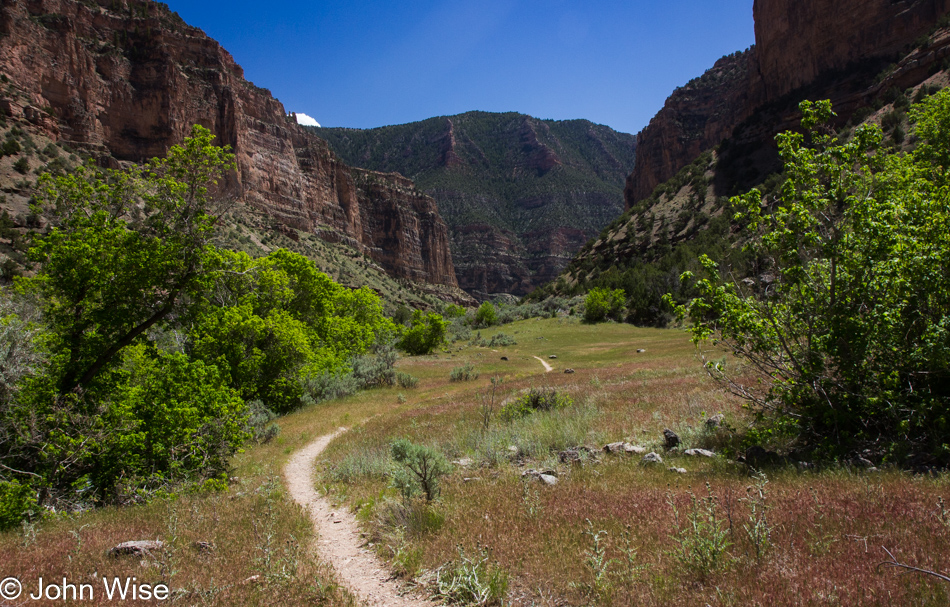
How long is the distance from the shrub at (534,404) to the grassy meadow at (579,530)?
95.8 inches

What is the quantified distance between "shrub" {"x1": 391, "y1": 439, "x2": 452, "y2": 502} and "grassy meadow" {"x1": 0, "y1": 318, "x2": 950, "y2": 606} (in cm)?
27

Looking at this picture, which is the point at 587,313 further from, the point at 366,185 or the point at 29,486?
the point at 366,185

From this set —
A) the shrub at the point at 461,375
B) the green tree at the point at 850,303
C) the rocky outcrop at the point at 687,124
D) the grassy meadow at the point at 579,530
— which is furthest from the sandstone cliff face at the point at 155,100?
the rocky outcrop at the point at 687,124

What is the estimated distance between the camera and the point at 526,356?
1510 inches

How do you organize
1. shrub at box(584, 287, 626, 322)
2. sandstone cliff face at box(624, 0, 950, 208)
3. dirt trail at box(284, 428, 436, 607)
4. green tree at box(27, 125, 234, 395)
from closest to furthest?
1. dirt trail at box(284, 428, 436, 607)
2. green tree at box(27, 125, 234, 395)
3. shrub at box(584, 287, 626, 322)
4. sandstone cliff face at box(624, 0, 950, 208)

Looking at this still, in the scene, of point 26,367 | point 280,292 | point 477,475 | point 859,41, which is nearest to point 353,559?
point 477,475

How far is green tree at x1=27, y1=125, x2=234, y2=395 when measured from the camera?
8648mm

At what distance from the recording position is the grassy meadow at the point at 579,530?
3375 mm

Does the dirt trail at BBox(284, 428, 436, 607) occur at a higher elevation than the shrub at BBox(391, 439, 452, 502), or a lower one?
lower

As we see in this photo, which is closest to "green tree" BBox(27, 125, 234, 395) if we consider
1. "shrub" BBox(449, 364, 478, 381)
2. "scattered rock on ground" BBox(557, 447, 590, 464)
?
"scattered rock on ground" BBox(557, 447, 590, 464)

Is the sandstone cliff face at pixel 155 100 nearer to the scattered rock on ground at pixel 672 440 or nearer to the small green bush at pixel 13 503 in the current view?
the small green bush at pixel 13 503

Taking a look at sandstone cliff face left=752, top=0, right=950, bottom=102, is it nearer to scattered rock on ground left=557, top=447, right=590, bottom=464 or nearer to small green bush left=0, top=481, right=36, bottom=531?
scattered rock on ground left=557, top=447, right=590, bottom=464

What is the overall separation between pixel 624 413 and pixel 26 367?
12.9 metres

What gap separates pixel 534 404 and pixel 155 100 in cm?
10716
